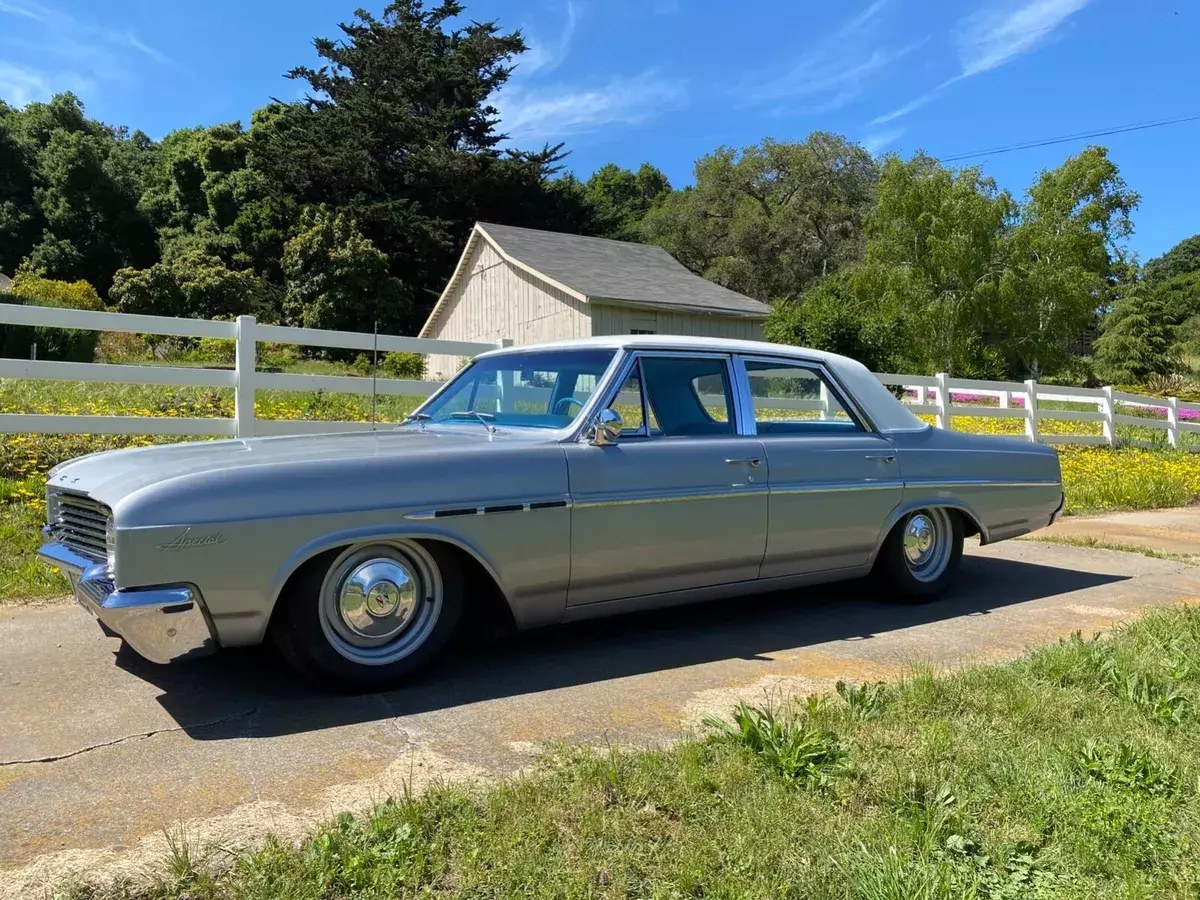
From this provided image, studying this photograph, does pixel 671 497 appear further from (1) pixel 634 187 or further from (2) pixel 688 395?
(1) pixel 634 187

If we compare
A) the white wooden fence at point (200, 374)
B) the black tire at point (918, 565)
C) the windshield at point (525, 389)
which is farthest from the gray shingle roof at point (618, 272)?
the windshield at point (525, 389)

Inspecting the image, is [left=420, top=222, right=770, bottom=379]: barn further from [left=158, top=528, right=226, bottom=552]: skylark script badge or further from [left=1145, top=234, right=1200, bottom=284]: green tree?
[left=1145, top=234, right=1200, bottom=284]: green tree

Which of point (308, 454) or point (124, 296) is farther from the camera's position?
point (124, 296)

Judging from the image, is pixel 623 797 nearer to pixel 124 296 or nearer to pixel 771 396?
pixel 771 396

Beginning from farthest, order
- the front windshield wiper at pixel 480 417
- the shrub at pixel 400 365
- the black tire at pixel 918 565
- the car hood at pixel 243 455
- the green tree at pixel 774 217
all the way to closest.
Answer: the green tree at pixel 774 217 → the shrub at pixel 400 365 → the black tire at pixel 918 565 → the front windshield wiper at pixel 480 417 → the car hood at pixel 243 455

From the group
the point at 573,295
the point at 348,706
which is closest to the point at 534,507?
the point at 348,706

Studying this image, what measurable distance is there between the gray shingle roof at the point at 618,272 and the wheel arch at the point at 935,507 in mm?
17745

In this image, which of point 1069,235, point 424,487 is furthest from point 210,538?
point 1069,235

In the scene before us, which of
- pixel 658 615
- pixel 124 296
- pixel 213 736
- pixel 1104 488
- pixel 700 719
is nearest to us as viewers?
pixel 213 736

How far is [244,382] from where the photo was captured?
289 inches

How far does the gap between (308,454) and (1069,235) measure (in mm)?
37166

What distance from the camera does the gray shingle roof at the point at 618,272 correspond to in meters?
23.7

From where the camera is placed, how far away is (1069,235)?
113ft

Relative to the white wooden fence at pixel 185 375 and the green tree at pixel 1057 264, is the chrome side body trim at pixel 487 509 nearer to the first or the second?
the white wooden fence at pixel 185 375
